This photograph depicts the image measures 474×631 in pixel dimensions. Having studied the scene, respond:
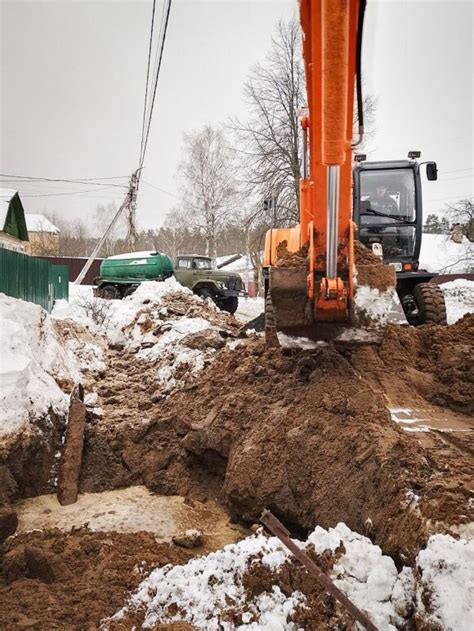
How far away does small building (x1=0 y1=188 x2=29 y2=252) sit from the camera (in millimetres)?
22250

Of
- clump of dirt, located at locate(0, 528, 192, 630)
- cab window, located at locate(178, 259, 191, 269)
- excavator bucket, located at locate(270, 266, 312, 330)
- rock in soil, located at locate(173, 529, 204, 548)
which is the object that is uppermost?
cab window, located at locate(178, 259, 191, 269)

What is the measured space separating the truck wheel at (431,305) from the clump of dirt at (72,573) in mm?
4968

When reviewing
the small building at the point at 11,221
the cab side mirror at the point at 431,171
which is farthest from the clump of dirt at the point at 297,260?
the small building at the point at 11,221

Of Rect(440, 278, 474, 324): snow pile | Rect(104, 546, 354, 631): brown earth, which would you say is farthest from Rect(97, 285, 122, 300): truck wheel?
Rect(104, 546, 354, 631): brown earth

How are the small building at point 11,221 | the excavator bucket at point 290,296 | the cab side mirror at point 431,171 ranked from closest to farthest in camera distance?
the excavator bucket at point 290,296, the cab side mirror at point 431,171, the small building at point 11,221

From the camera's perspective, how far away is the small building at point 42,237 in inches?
1629

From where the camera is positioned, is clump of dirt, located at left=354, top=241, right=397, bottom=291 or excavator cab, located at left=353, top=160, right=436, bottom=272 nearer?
clump of dirt, located at left=354, top=241, right=397, bottom=291

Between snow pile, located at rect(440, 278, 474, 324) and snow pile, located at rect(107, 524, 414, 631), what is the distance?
45.3 feet

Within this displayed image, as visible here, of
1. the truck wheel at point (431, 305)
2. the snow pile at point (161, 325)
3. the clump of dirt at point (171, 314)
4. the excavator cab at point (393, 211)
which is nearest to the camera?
the truck wheel at point (431, 305)

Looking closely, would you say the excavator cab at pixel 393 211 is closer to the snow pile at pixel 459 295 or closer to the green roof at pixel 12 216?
the snow pile at pixel 459 295

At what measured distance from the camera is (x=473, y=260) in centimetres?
2177

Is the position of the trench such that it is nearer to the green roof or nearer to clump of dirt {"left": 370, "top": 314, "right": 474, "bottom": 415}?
clump of dirt {"left": 370, "top": 314, "right": 474, "bottom": 415}

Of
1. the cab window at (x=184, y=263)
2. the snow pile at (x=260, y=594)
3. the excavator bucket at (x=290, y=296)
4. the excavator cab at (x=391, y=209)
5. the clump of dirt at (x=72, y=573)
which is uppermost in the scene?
the excavator cab at (x=391, y=209)

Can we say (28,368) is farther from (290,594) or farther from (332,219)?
(290,594)
